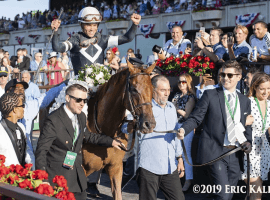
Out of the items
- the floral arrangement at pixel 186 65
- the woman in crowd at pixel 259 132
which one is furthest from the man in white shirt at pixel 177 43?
the woman in crowd at pixel 259 132

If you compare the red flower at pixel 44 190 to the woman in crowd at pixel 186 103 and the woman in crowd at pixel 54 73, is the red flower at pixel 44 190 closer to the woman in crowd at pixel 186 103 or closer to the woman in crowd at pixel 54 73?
the woman in crowd at pixel 186 103

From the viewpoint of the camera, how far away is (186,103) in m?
7.43

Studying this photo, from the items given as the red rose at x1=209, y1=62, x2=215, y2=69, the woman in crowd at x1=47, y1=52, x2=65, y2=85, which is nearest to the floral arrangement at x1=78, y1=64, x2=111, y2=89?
the red rose at x1=209, y1=62, x2=215, y2=69

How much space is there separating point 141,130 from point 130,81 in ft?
2.01

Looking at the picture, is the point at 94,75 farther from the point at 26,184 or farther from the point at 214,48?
the point at 214,48

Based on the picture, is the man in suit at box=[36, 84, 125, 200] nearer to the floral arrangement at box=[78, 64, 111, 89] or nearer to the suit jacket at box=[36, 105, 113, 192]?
the suit jacket at box=[36, 105, 113, 192]

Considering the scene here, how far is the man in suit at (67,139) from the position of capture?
13.4 feet

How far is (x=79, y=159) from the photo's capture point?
4.28 m

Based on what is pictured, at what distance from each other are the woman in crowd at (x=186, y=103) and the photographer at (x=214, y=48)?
67cm

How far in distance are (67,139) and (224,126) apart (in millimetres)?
1790

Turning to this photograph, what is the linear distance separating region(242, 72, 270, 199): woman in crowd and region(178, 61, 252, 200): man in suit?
1.89 ft

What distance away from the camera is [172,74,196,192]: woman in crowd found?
7387mm

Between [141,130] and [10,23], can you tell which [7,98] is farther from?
[10,23]

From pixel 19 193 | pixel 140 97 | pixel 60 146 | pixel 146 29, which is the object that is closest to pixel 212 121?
pixel 140 97
